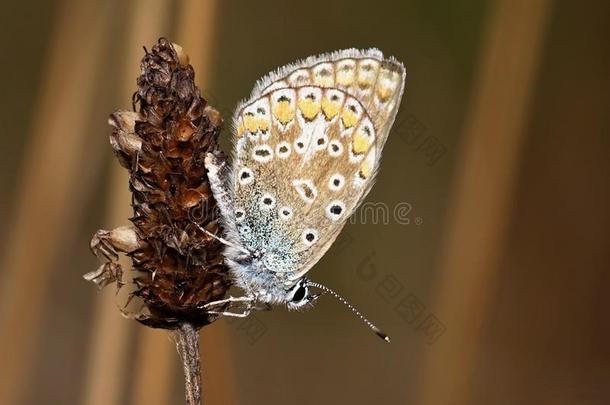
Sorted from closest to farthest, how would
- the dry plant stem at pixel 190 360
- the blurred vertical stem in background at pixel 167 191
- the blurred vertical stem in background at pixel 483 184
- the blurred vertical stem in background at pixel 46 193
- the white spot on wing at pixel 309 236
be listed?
the dry plant stem at pixel 190 360 < the blurred vertical stem in background at pixel 167 191 < the white spot on wing at pixel 309 236 < the blurred vertical stem in background at pixel 46 193 < the blurred vertical stem in background at pixel 483 184

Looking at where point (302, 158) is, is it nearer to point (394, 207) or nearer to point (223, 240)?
point (223, 240)

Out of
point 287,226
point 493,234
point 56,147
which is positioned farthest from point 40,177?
point 493,234

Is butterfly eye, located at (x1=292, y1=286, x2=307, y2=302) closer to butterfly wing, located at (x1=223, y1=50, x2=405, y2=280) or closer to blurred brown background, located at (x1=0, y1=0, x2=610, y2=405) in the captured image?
butterfly wing, located at (x1=223, y1=50, x2=405, y2=280)

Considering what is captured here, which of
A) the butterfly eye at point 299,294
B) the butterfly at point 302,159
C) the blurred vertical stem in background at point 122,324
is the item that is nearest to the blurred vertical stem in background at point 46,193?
the blurred vertical stem in background at point 122,324

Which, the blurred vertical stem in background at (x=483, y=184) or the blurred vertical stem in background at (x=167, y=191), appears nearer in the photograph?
the blurred vertical stem in background at (x=167, y=191)

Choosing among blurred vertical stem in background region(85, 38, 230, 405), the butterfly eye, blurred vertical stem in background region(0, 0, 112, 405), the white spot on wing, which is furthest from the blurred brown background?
blurred vertical stem in background region(85, 38, 230, 405)

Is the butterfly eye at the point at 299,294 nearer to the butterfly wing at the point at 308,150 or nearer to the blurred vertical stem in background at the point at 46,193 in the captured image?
the butterfly wing at the point at 308,150

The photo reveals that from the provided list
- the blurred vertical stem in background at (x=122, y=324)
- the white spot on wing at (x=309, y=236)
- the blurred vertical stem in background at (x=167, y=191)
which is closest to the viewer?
the blurred vertical stem in background at (x=167, y=191)
